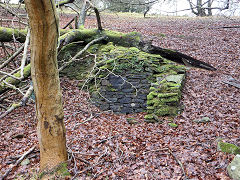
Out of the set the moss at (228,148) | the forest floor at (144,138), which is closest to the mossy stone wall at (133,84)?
the forest floor at (144,138)

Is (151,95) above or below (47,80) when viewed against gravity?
below

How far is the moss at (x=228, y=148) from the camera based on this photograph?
390 cm

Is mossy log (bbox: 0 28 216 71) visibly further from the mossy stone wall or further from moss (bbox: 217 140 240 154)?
moss (bbox: 217 140 240 154)

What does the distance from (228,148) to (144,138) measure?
196 centimetres

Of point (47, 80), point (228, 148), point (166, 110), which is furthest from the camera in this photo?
point (166, 110)

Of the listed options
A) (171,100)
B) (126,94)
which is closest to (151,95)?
(171,100)

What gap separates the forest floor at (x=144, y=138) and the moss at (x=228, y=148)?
11 cm

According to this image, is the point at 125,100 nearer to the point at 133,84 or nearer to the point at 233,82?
the point at 133,84

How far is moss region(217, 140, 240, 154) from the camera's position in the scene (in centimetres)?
390

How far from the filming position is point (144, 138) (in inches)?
203

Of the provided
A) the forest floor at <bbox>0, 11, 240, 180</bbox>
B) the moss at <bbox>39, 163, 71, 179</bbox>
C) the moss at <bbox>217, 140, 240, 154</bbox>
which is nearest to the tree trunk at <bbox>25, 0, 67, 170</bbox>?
the moss at <bbox>39, 163, 71, 179</bbox>

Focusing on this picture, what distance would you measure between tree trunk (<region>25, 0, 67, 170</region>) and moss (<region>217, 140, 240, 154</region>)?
10.4 feet

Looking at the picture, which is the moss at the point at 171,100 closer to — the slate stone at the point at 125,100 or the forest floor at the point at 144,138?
the forest floor at the point at 144,138

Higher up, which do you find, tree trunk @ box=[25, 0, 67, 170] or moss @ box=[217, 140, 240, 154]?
tree trunk @ box=[25, 0, 67, 170]
